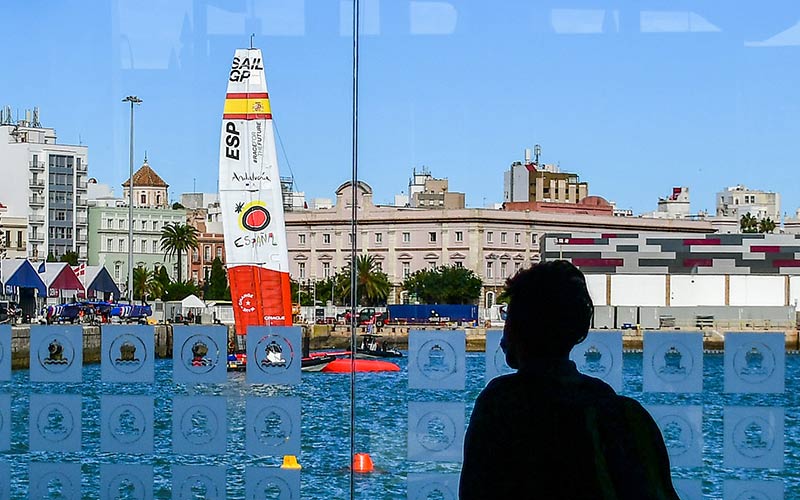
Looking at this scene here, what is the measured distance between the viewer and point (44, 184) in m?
5.61

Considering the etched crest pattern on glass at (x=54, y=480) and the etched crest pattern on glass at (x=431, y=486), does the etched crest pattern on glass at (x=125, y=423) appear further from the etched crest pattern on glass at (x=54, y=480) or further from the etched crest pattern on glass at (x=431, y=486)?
the etched crest pattern on glass at (x=431, y=486)

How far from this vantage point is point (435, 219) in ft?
16.6

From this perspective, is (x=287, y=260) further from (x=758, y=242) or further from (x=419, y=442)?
(x=758, y=242)

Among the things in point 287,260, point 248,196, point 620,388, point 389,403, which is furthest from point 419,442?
point 248,196

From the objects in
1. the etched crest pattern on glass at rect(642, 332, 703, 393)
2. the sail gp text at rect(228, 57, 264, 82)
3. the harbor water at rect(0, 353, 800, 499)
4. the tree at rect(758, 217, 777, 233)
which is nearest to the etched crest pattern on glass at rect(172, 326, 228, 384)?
the harbor water at rect(0, 353, 800, 499)

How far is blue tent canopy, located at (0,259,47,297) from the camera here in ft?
18.1

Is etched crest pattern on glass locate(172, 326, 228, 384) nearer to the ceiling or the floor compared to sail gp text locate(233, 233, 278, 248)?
nearer to the floor

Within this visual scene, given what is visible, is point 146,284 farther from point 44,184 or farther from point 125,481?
point 125,481

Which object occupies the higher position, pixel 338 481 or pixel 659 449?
pixel 659 449

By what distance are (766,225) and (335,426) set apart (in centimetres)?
180

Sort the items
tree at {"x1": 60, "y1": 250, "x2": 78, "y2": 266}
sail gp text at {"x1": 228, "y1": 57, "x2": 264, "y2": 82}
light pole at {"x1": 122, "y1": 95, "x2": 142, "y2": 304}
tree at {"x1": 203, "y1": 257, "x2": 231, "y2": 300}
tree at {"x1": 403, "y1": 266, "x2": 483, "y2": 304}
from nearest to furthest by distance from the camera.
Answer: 1. tree at {"x1": 403, "y1": 266, "x2": 483, "y2": 304}
2. sail gp text at {"x1": 228, "y1": 57, "x2": 264, "y2": 82}
3. light pole at {"x1": 122, "y1": 95, "x2": 142, "y2": 304}
4. tree at {"x1": 60, "y1": 250, "x2": 78, "y2": 266}
5. tree at {"x1": 203, "y1": 257, "x2": 231, "y2": 300}

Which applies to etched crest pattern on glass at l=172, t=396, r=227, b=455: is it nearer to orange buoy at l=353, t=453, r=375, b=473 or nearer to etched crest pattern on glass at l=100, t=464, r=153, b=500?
etched crest pattern on glass at l=100, t=464, r=153, b=500

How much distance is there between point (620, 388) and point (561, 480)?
2.98 m

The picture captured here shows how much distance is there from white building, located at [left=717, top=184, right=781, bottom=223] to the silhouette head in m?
3.00
